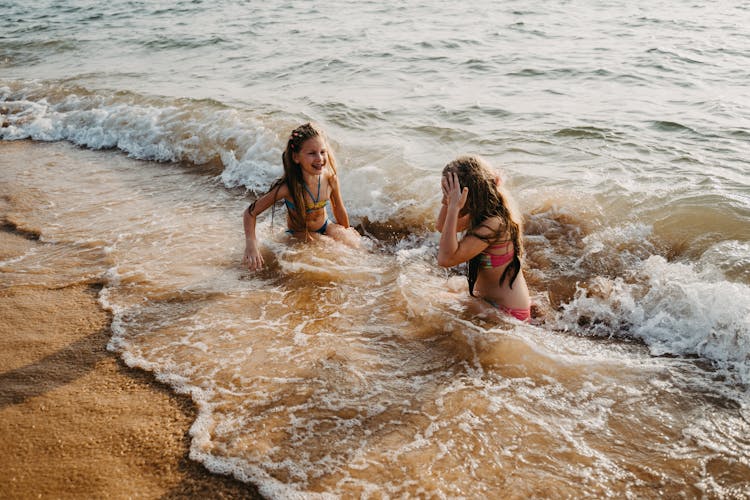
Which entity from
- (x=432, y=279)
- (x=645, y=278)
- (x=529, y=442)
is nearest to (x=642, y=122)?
(x=645, y=278)

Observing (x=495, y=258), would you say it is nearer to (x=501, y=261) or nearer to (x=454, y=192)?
(x=501, y=261)

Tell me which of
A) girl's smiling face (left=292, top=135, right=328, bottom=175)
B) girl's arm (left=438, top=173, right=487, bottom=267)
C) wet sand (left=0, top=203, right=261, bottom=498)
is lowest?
wet sand (left=0, top=203, right=261, bottom=498)

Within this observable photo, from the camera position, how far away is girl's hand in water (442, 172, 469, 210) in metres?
3.90

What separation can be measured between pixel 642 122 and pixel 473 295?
5.04 m

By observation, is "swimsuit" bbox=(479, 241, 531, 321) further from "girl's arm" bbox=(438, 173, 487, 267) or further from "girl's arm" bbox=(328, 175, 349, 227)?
"girl's arm" bbox=(328, 175, 349, 227)

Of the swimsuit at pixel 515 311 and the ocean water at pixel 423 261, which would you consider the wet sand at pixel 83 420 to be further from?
the swimsuit at pixel 515 311

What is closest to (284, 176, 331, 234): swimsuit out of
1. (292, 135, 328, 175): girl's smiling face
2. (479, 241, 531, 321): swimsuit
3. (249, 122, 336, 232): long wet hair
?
(249, 122, 336, 232): long wet hair

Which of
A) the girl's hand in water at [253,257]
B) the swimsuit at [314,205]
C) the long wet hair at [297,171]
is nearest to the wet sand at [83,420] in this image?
the girl's hand in water at [253,257]

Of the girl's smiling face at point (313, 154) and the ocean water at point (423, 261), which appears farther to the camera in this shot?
the girl's smiling face at point (313, 154)

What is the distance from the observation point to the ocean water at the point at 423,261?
291 centimetres

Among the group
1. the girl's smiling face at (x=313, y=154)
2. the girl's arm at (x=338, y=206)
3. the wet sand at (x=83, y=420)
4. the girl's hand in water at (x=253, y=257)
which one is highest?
the girl's smiling face at (x=313, y=154)

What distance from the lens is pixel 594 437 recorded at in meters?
2.97

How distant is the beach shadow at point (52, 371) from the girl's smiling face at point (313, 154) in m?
2.26

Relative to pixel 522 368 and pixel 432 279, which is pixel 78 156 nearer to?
pixel 432 279
